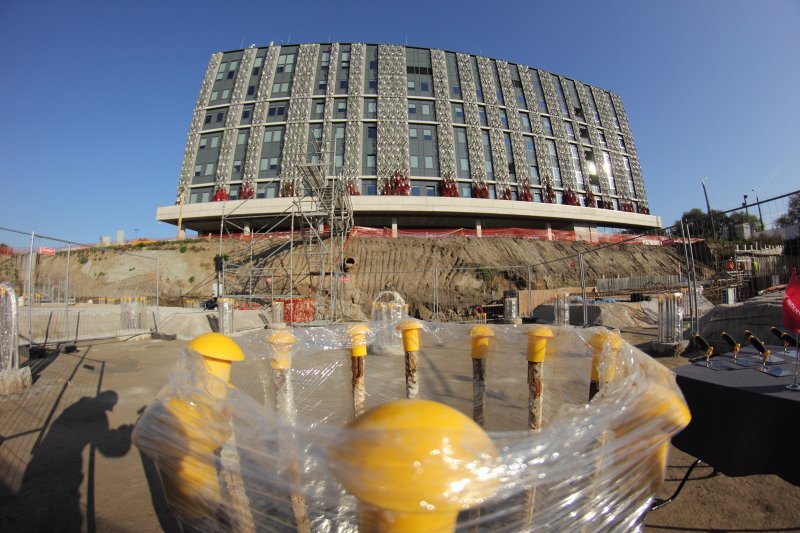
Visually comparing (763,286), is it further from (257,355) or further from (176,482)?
(176,482)

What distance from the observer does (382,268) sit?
28.0 meters

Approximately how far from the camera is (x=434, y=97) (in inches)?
1662

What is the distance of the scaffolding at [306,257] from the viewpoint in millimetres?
19625

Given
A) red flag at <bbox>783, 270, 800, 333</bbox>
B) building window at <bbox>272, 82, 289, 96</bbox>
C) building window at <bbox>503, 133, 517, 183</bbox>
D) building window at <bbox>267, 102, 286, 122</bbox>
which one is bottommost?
red flag at <bbox>783, 270, 800, 333</bbox>

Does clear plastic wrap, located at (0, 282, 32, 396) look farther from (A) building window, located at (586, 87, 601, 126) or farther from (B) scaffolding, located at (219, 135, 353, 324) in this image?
(A) building window, located at (586, 87, 601, 126)

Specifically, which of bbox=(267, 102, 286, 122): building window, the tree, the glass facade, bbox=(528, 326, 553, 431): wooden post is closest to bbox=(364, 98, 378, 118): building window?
the glass facade

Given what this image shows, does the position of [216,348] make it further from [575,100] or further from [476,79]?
[575,100]

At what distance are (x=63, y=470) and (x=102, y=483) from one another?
0.67m

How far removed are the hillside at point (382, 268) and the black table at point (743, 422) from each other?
19.6 m

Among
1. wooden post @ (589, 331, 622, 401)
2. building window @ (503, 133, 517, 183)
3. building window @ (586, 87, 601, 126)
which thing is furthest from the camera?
building window @ (586, 87, 601, 126)

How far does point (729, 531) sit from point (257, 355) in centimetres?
384

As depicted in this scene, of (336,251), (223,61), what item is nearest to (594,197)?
(336,251)

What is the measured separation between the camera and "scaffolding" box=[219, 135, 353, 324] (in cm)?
1962

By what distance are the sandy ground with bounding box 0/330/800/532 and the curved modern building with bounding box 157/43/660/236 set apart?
1221 inches
